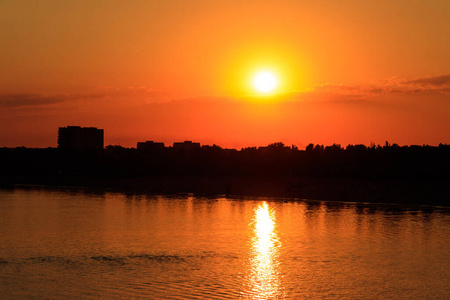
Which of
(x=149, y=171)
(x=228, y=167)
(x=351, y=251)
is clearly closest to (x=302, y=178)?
(x=228, y=167)

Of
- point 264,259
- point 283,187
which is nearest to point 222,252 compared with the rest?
point 264,259

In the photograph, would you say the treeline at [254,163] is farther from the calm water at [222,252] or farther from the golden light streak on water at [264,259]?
the golden light streak on water at [264,259]

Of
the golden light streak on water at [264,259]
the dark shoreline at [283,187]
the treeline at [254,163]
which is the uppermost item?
the treeline at [254,163]

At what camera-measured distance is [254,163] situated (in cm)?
7731

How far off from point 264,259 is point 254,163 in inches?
2111

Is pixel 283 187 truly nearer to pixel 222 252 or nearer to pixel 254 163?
pixel 254 163

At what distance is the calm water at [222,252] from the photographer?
730 inches

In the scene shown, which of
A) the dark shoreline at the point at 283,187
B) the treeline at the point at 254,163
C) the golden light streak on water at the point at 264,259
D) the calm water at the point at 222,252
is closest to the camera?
the golden light streak on water at the point at 264,259

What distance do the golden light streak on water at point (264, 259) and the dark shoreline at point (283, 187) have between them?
17908 millimetres

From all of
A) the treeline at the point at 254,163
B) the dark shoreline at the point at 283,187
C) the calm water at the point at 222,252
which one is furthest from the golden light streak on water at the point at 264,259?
the treeline at the point at 254,163

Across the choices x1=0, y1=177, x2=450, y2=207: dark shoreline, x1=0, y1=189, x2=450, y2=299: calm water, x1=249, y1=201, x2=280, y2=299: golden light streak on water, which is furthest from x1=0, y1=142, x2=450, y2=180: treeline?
x1=249, y1=201, x2=280, y2=299: golden light streak on water

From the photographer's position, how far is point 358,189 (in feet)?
191

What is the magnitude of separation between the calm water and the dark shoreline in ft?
28.0

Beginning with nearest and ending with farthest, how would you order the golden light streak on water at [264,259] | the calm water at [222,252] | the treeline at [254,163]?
the golden light streak on water at [264,259] → the calm water at [222,252] → the treeline at [254,163]
